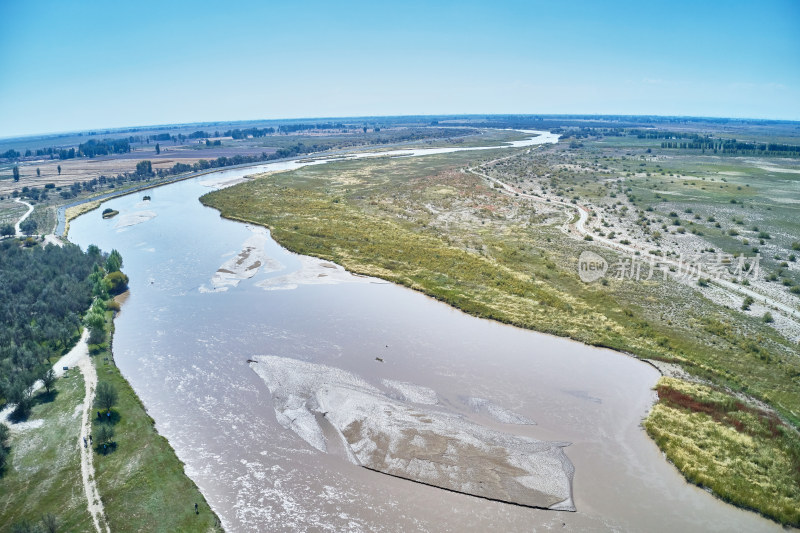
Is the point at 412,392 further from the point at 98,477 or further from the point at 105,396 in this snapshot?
the point at 105,396

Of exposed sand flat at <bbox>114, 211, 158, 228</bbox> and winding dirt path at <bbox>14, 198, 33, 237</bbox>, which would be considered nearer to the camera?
winding dirt path at <bbox>14, 198, 33, 237</bbox>

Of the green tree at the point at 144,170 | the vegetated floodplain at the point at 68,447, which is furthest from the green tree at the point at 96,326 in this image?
the green tree at the point at 144,170

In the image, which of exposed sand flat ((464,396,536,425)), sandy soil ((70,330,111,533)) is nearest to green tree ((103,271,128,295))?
sandy soil ((70,330,111,533))

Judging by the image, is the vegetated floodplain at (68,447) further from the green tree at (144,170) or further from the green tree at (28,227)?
the green tree at (144,170)

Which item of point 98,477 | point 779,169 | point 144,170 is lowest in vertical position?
point 98,477

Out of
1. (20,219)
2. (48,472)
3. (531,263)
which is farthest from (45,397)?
(20,219)

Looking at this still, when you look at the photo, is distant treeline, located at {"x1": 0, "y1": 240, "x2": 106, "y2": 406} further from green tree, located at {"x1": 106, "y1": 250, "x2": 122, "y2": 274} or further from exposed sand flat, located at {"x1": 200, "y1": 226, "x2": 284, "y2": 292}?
exposed sand flat, located at {"x1": 200, "y1": 226, "x2": 284, "y2": 292}

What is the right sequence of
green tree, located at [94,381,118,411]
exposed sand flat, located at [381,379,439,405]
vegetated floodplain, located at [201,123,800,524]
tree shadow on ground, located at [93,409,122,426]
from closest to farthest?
1. tree shadow on ground, located at [93,409,122,426]
2. green tree, located at [94,381,118,411]
3. exposed sand flat, located at [381,379,439,405]
4. vegetated floodplain, located at [201,123,800,524]
